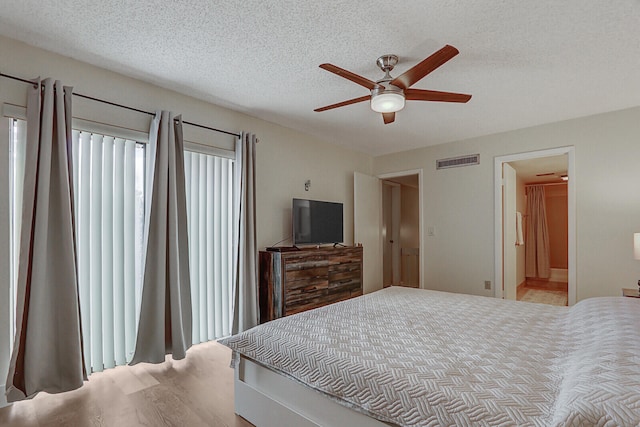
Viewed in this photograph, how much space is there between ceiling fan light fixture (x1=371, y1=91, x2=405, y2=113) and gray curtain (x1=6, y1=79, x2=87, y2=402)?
222 centimetres

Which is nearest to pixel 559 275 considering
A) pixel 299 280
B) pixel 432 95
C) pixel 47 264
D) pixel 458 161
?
pixel 458 161

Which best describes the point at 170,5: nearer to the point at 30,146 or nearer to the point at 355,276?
the point at 30,146

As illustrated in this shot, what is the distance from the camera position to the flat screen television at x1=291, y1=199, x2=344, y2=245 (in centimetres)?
391

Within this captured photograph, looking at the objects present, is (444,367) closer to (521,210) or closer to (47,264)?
(47,264)

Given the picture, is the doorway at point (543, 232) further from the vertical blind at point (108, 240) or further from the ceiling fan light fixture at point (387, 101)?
the vertical blind at point (108, 240)

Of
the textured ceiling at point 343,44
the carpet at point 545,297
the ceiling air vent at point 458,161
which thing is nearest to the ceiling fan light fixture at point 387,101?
the textured ceiling at point 343,44

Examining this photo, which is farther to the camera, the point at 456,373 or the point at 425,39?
the point at 425,39

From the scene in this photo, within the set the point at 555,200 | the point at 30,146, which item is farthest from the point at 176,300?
the point at 555,200

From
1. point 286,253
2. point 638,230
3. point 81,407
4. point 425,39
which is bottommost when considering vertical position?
point 81,407

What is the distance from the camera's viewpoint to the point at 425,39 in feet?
6.96

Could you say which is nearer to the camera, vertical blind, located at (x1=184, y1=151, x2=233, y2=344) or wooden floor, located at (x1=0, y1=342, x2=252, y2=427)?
wooden floor, located at (x1=0, y1=342, x2=252, y2=427)

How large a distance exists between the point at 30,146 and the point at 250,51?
1.61 metres

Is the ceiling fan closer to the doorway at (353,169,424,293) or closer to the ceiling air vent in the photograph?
the ceiling air vent

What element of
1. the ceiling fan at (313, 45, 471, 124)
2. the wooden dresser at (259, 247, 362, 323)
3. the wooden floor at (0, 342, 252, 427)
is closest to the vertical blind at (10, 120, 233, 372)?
the wooden floor at (0, 342, 252, 427)
